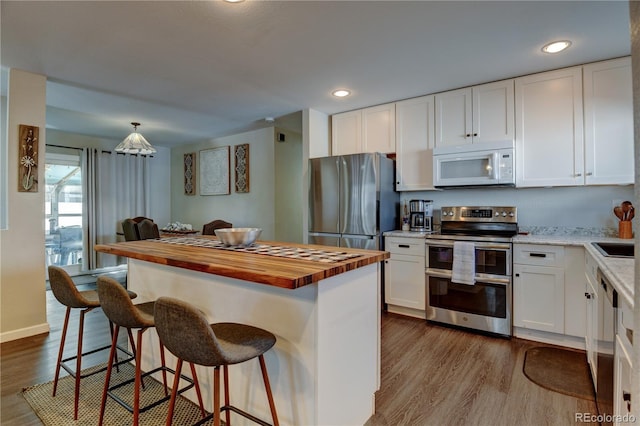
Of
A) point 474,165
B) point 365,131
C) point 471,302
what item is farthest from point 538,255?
point 365,131

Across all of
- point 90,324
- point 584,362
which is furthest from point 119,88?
point 584,362

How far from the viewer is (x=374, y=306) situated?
1.88m

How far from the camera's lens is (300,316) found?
150 cm

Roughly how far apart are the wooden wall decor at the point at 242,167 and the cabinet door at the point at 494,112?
3.67 metres

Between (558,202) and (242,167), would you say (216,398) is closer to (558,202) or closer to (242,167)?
(558,202)

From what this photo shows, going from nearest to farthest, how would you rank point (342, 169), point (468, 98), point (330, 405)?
point (330, 405), point (468, 98), point (342, 169)

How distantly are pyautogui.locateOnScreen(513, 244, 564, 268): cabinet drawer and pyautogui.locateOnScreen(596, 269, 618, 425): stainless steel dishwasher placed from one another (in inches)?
36.5

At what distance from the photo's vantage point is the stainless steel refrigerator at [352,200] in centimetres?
353

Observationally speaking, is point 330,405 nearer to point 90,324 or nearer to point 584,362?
point 584,362

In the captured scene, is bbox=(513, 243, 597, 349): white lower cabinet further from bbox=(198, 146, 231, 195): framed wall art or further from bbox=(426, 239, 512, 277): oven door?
bbox=(198, 146, 231, 195): framed wall art

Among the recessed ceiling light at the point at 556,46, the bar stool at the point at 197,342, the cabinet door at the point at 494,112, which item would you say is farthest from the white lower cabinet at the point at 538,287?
the bar stool at the point at 197,342

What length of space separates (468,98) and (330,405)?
3080mm

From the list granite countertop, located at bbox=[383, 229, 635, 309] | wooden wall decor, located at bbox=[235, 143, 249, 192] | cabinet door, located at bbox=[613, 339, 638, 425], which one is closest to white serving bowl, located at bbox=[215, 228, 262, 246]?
granite countertop, located at bbox=[383, 229, 635, 309]

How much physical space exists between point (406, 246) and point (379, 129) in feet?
4.73
